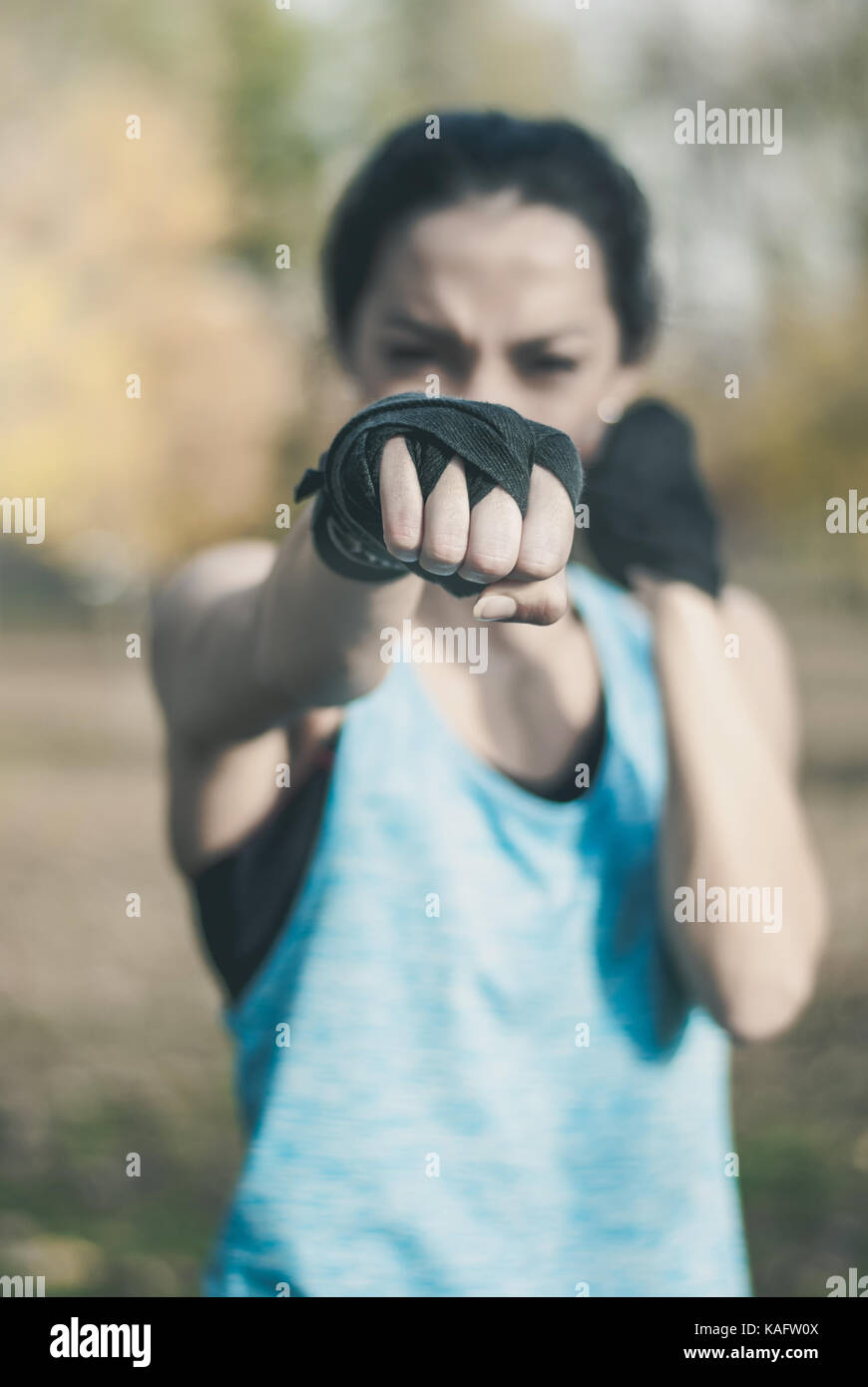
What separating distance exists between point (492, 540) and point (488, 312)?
439 millimetres

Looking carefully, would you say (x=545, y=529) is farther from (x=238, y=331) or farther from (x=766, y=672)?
(x=238, y=331)

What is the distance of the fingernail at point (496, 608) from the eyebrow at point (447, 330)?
0.45 m

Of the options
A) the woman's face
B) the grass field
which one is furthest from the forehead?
the grass field

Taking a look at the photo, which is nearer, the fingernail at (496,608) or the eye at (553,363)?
the fingernail at (496,608)

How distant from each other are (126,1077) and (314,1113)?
2.53m

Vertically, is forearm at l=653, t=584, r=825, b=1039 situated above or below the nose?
below

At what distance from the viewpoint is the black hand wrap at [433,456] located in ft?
1.50

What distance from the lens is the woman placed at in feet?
2.60

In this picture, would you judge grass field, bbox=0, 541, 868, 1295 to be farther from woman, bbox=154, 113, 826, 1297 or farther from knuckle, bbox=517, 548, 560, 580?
knuckle, bbox=517, 548, 560, 580

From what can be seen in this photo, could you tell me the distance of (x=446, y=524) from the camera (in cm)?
44

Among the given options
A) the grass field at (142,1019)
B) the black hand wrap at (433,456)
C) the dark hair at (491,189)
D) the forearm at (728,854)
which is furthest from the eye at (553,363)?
the grass field at (142,1019)

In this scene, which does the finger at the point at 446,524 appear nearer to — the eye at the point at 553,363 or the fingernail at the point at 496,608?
the fingernail at the point at 496,608

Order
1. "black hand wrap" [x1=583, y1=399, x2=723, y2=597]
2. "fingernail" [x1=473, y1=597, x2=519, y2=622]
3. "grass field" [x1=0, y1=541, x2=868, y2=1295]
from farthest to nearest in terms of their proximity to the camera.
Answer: "grass field" [x1=0, y1=541, x2=868, y2=1295]
"black hand wrap" [x1=583, y1=399, x2=723, y2=597]
"fingernail" [x1=473, y1=597, x2=519, y2=622]

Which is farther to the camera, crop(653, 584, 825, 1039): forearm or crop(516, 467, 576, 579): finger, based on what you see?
crop(653, 584, 825, 1039): forearm
